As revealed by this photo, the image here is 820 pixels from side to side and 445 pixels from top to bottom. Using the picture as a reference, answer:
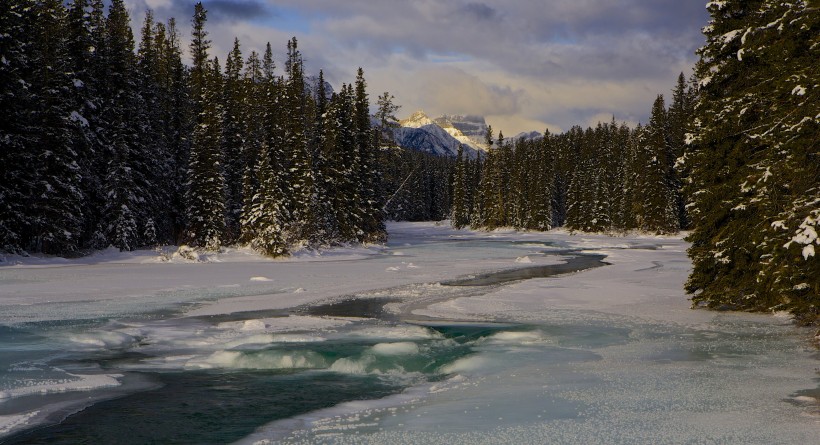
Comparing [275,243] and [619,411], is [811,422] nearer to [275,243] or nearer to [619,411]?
[619,411]

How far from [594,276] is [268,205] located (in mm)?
20965

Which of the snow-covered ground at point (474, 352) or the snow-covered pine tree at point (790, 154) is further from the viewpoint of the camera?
the snow-covered pine tree at point (790, 154)

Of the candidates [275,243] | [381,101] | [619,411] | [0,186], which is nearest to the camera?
[619,411]

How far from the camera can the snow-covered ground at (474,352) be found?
7422 millimetres

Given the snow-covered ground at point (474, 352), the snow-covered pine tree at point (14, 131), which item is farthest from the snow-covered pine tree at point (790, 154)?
the snow-covered pine tree at point (14, 131)

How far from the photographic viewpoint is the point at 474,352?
1220 cm

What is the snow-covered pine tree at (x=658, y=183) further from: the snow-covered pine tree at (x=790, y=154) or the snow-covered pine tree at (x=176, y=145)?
the snow-covered pine tree at (x=790, y=154)

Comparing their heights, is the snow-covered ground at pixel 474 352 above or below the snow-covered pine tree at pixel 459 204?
below

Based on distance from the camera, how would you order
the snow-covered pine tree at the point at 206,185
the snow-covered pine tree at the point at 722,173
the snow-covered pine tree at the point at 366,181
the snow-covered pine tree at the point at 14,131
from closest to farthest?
the snow-covered pine tree at the point at 722,173, the snow-covered pine tree at the point at 14,131, the snow-covered pine tree at the point at 206,185, the snow-covered pine tree at the point at 366,181

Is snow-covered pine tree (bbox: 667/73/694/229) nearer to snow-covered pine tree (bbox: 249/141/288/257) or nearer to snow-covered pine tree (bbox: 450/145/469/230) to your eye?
snow-covered pine tree (bbox: 450/145/469/230)

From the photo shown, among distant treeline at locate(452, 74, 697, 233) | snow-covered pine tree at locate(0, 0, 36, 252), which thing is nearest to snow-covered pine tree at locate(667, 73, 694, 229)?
distant treeline at locate(452, 74, 697, 233)

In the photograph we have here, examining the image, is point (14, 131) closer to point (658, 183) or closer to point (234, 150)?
point (234, 150)

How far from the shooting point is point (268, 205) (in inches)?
1523

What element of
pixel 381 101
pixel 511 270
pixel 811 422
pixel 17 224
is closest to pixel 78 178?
pixel 17 224
